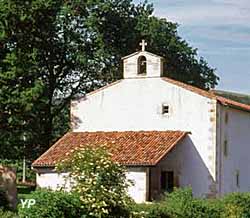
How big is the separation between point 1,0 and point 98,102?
926cm

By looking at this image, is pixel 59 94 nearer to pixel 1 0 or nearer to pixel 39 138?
pixel 39 138

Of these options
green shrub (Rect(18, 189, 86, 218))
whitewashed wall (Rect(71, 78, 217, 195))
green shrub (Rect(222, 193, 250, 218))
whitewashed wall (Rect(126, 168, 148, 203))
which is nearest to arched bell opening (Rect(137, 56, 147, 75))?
whitewashed wall (Rect(71, 78, 217, 195))

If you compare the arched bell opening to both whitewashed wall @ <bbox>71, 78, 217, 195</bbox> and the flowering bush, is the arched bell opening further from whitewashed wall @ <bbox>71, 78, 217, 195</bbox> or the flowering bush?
the flowering bush

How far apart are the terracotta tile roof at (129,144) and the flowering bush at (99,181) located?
19.1 m

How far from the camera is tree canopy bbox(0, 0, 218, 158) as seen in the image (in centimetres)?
5272

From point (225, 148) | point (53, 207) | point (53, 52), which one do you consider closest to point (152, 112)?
point (225, 148)

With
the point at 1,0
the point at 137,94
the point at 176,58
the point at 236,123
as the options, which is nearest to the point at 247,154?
the point at 236,123

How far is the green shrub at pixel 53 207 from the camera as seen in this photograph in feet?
70.0

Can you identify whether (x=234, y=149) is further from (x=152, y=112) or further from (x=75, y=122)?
(x=75, y=122)

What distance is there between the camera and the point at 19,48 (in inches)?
2108

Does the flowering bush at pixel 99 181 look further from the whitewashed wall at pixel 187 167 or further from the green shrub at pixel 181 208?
the whitewashed wall at pixel 187 167

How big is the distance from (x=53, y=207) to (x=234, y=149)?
30319 mm

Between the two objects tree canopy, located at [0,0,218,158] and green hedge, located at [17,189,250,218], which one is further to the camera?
tree canopy, located at [0,0,218,158]

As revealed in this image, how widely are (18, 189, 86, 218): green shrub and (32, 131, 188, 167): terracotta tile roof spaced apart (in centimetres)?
2202
